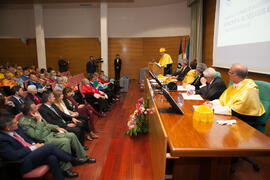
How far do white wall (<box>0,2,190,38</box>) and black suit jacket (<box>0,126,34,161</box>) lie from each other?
9.22 metres

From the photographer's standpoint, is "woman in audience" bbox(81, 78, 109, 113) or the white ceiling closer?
"woman in audience" bbox(81, 78, 109, 113)

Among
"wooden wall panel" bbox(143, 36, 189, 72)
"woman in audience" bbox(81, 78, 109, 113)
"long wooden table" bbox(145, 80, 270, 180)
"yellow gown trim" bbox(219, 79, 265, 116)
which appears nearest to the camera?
"long wooden table" bbox(145, 80, 270, 180)

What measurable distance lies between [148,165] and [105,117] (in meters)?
2.28

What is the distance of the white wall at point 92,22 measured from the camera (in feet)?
32.2

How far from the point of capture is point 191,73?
4.13 meters

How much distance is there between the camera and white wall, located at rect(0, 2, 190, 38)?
9.82 metres

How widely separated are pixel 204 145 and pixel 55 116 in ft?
7.50

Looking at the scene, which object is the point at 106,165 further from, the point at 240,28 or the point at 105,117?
the point at 240,28

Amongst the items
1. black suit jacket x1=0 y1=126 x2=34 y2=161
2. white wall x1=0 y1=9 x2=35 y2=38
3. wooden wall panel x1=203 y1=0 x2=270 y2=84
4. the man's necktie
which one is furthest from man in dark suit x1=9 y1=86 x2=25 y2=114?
white wall x1=0 y1=9 x2=35 y2=38

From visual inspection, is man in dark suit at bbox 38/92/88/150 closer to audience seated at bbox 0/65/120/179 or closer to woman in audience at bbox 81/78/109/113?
audience seated at bbox 0/65/120/179

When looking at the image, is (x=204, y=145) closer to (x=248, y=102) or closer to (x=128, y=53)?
(x=248, y=102)

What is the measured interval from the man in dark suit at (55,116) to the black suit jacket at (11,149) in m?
0.78

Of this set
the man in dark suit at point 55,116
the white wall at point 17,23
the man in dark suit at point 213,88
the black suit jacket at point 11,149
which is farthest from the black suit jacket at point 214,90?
the white wall at point 17,23

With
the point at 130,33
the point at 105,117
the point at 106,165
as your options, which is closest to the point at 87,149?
the point at 106,165
